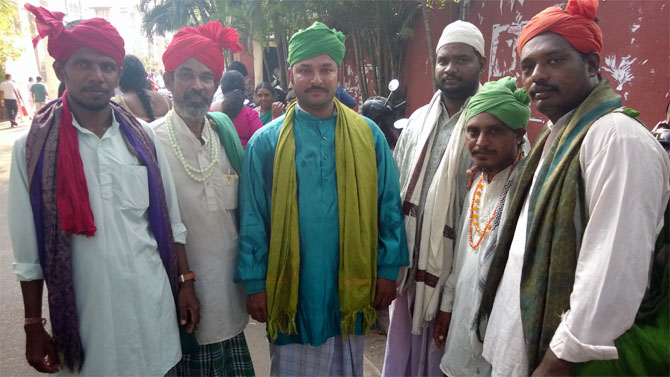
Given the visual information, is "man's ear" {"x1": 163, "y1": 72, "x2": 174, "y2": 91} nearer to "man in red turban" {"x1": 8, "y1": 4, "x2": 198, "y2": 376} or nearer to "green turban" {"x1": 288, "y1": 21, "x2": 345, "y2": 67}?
"man in red turban" {"x1": 8, "y1": 4, "x2": 198, "y2": 376}

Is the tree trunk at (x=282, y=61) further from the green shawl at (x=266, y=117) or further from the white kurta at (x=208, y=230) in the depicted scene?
the white kurta at (x=208, y=230)

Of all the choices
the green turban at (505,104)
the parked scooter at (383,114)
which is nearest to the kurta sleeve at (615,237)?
the green turban at (505,104)

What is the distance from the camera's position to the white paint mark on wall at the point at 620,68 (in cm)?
378

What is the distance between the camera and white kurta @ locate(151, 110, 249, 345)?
219 cm

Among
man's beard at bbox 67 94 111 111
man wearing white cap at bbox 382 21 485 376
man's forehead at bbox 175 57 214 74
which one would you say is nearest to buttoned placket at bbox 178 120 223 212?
man's forehead at bbox 175 57 214 74

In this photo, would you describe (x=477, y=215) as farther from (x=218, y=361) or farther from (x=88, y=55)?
(x=88, y=55)

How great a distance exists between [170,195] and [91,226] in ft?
1.32

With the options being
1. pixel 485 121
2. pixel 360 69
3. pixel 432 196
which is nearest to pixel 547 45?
pixel 485 121

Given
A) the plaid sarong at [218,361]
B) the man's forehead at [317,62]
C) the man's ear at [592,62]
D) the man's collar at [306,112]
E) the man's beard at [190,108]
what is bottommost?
the plaid sarong at [218,361]

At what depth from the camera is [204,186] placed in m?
2.20

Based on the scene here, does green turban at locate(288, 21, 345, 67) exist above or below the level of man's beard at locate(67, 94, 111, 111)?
above

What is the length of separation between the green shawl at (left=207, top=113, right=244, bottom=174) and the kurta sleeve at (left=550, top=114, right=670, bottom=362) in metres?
1.70

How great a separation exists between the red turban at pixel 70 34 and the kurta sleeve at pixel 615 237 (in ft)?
6.57

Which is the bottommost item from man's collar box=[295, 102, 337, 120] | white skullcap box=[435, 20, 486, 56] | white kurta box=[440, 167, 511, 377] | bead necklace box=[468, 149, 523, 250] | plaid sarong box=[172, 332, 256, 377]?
plaid sarong box=[172, 332, 256, 377]
